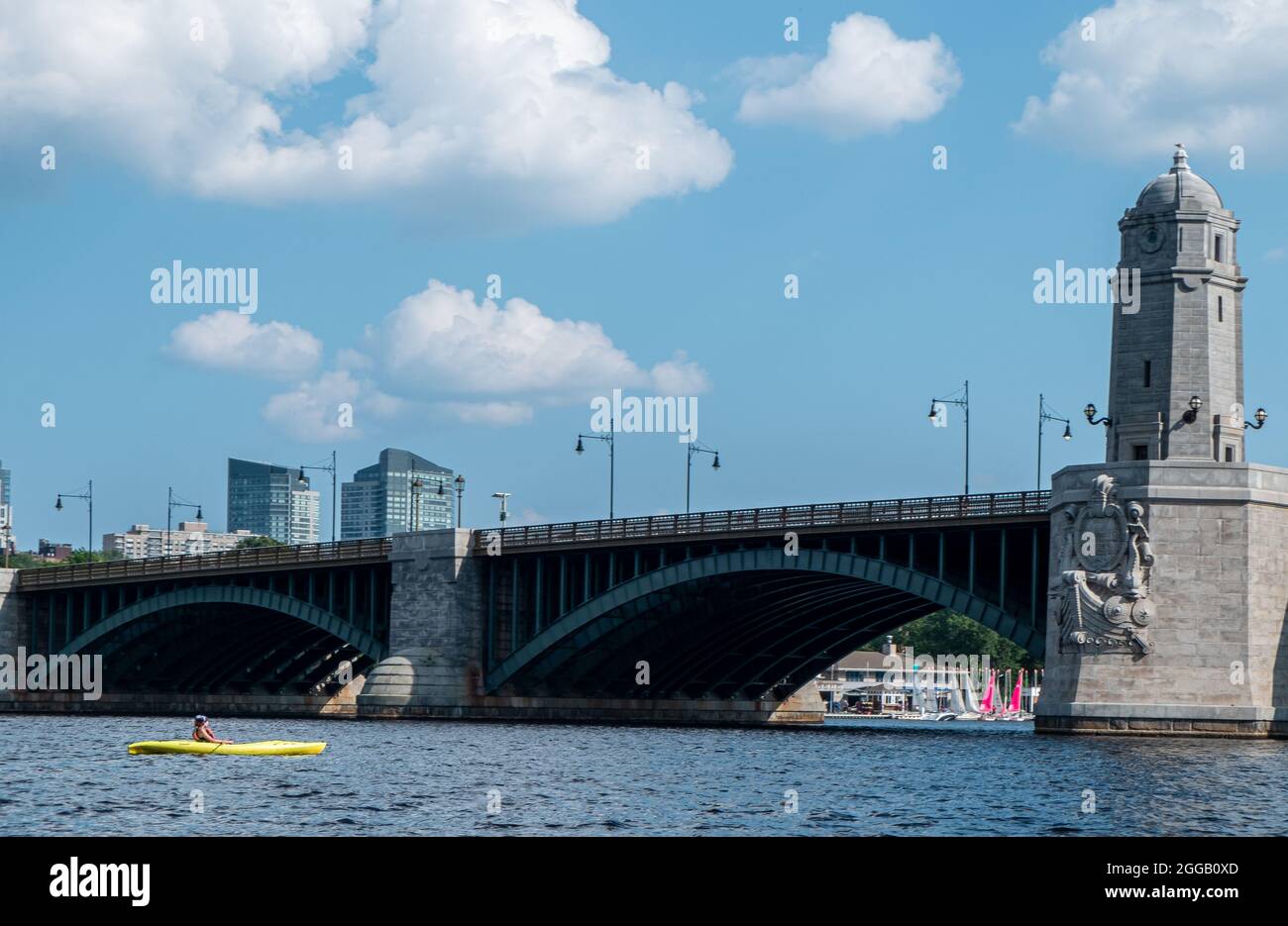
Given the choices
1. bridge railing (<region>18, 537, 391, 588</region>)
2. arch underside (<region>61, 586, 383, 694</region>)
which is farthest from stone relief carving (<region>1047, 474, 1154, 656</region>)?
arch underside (<region>61, 586, 383, 694</region>)

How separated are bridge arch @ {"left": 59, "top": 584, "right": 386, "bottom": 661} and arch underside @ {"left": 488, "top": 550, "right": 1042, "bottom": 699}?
1106 centimetres

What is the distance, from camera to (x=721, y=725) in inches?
4660

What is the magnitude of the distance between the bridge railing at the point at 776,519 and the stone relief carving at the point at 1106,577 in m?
6.28

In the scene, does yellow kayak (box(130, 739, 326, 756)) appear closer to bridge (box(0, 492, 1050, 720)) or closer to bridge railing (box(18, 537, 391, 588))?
bridge (box(0, 492, 1050, 720))

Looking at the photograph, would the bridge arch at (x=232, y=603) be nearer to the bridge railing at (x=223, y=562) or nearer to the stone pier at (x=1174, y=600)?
the bridge railing at (x=223, y=562)

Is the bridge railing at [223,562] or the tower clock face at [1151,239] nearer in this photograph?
the tower clock face at [1151,239]

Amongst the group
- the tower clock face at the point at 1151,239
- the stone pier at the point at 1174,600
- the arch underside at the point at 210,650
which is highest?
the tower clock face at the point at 1151,239

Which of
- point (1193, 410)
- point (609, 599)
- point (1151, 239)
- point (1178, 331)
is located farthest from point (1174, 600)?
point (609, 599)

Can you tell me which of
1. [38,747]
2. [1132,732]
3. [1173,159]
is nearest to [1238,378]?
[1173,159]

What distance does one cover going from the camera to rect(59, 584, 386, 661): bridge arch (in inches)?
4884

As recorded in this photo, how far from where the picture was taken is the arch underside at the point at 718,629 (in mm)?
105750

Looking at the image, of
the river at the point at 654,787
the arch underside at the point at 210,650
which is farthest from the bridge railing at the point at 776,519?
the arch underside at the point at 210,650

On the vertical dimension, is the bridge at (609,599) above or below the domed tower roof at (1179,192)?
below

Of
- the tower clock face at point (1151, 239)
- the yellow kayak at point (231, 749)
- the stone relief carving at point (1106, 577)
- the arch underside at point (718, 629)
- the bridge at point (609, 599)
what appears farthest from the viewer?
the arch underside at point (718, 629)
